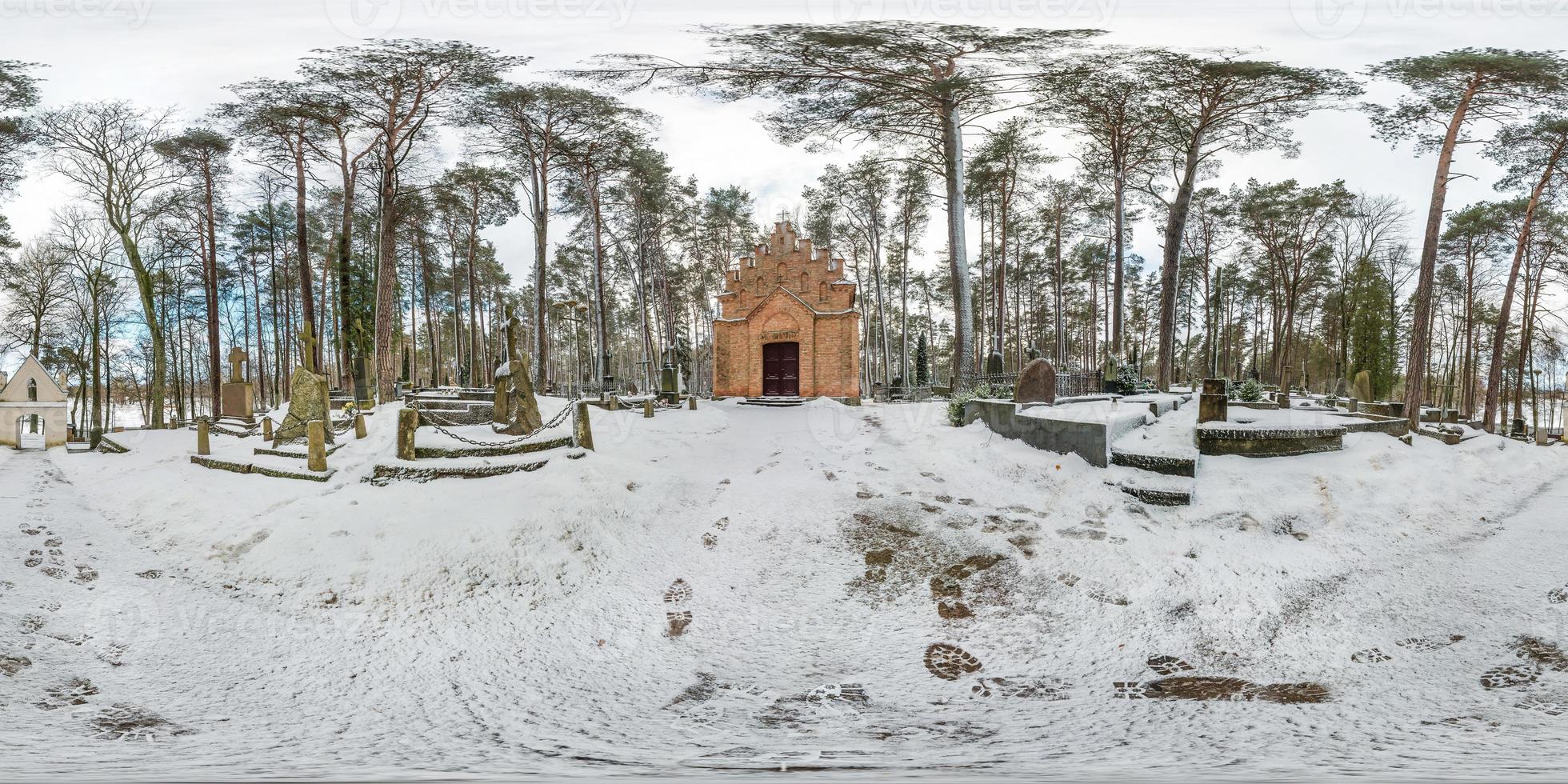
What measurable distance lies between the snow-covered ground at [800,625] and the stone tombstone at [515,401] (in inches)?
57.5

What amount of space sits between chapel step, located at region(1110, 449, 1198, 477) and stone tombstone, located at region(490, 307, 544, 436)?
7.68 metres

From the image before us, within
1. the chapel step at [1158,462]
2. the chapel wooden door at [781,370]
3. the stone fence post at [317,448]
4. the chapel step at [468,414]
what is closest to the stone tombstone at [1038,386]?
the chapel step at [1158,462]

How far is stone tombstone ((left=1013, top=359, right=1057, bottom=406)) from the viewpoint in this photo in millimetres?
9523

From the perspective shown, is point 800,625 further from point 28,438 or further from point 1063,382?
point 28,438

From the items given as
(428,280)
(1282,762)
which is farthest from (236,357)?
(1282,762)

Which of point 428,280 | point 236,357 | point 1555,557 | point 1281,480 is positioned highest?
point 428,280

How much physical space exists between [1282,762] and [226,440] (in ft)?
53.6

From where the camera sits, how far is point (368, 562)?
195 inches

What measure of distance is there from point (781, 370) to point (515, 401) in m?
13.8

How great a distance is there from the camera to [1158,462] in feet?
21.7

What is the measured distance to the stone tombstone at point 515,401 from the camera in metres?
8.33

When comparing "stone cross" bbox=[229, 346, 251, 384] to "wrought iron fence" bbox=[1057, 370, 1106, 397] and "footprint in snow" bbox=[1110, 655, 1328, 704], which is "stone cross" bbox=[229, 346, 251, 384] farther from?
"wrought iron fence" bbox=[1057, 370, 1106, 397]

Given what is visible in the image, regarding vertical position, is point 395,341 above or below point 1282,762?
above

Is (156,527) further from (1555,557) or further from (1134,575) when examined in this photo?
(1555,557)
